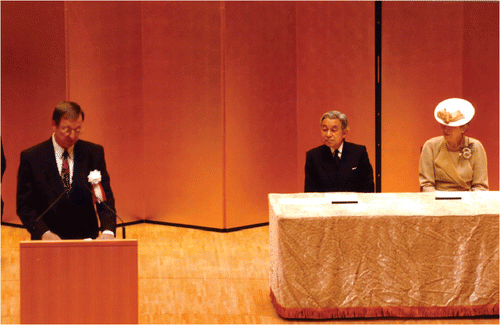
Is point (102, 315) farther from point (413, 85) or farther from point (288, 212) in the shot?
point (413, 85)

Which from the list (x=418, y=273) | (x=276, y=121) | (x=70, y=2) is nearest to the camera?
(x=418, y=273)

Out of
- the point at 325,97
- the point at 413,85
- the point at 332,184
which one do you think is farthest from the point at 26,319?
the point at 413,85

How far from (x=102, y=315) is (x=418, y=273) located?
1836mm

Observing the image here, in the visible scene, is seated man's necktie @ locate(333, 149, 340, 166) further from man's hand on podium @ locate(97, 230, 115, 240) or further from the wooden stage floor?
man's hand on podium @ locate(97, 230, 115, 240)

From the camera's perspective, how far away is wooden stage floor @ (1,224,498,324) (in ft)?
12.8

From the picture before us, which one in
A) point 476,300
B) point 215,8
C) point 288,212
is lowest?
point 476,300

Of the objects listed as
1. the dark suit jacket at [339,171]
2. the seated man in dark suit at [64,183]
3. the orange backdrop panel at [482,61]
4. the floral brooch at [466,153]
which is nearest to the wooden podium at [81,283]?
the seated man in dark suit at [64,183]

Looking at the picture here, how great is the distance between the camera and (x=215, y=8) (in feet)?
20.4

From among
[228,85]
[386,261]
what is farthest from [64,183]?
[228,85]

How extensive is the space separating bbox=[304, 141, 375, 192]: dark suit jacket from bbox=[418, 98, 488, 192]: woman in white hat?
40cm

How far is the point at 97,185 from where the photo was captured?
302 cm

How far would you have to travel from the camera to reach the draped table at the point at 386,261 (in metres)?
3.59

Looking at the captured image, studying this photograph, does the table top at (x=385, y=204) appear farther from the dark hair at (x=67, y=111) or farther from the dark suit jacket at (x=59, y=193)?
the dark hair at (x=67, y=111)

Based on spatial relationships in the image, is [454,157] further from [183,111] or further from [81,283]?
[183,111]
